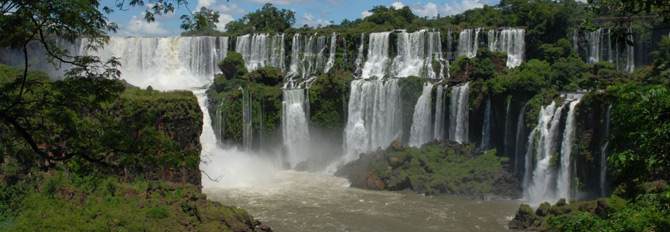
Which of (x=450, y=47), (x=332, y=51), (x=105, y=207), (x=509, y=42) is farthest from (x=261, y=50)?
(x=105, y=207)

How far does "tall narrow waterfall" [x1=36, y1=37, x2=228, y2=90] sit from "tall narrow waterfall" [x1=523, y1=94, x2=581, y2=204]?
24843mm

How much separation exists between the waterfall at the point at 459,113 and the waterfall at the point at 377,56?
886 cm

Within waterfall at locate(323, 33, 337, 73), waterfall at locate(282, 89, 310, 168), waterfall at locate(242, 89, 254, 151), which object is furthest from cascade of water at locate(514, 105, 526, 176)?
waterfall at locate(323, 33, 337, 73)

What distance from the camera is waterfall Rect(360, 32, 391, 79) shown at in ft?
140

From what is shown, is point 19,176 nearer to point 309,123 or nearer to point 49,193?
point 49,193

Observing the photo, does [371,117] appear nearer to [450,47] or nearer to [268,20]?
[450,47]

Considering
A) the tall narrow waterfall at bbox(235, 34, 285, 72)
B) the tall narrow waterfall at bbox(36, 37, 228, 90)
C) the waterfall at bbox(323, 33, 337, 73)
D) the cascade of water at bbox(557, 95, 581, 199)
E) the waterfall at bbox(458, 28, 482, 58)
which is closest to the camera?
the cascade of water at bbox(557, 95, 581, 199)

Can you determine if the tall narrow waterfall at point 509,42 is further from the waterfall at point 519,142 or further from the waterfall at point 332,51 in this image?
the waterfall at point 332,51

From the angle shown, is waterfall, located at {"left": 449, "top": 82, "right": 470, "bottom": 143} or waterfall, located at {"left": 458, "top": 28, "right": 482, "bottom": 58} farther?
waterfall, located at {"left": 458, "top": 28, "right": 482, "bottom": 58}

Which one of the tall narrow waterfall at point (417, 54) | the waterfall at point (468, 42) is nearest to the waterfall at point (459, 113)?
the tall narrow waterfall at point (417, 54)

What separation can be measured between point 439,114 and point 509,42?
8.19 metres

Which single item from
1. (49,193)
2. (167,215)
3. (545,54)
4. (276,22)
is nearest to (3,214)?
(49,193)

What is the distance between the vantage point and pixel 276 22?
192 ft

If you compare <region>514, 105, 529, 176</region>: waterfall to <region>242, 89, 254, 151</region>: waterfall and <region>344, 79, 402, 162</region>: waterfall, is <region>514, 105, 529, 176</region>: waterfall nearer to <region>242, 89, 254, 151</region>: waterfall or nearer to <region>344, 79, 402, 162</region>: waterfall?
<region>344, 79, 402, 162</region>: waterfall
